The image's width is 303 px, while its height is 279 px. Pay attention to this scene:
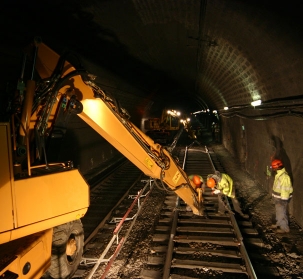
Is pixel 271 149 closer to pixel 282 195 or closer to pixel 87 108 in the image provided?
pixel 282 195

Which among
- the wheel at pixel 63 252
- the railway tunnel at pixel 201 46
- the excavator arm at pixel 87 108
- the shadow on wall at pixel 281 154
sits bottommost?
the wheel at pixel 63 252

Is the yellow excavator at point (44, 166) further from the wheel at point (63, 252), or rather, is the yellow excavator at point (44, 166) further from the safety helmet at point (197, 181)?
the safety helmet at point (197, 181)

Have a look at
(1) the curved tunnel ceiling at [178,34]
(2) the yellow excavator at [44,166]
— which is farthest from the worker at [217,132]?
(2) the yellow excavator at [44,166]

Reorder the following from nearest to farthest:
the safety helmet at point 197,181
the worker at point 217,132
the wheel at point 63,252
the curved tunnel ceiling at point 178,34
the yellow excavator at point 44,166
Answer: the yellow excavator at point 44,166 → the wheel at point 63,252 → the curved tunnel ceiling at point 178,34 → the safety helmet at point 197,181 → the worker at point 217,132

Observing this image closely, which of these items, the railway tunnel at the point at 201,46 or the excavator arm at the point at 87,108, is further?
the railway tunnel at the point at 201,46

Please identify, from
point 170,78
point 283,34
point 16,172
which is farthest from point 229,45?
point 170,78

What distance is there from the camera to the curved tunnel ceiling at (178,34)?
186 inches

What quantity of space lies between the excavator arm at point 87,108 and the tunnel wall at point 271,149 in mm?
3813

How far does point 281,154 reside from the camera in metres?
6.82

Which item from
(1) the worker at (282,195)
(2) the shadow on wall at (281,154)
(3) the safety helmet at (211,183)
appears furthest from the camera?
(2) the shadow on wall at (281,154)

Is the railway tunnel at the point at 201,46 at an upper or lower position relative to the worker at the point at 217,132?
upper

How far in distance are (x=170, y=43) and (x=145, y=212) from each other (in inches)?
245

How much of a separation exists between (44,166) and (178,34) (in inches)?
259

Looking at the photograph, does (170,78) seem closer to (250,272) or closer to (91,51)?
(91,51)
